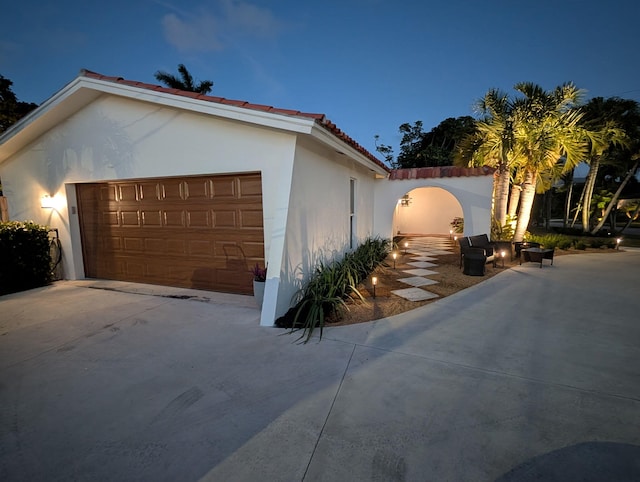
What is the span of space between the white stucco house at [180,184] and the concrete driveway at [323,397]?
1.32m

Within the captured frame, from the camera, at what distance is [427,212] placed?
1686 cm

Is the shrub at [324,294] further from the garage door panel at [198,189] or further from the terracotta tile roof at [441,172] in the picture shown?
the terracotta tile roof at [441,172]

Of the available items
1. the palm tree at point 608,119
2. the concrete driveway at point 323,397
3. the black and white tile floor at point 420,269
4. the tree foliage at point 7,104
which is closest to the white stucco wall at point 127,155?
the concrete driveway at point 323,397

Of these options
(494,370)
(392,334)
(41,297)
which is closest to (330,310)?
(392,334)

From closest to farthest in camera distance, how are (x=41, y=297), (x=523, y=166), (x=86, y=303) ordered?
(x=86, y=303) → (x=41, y=297) → (x=523, y=166)

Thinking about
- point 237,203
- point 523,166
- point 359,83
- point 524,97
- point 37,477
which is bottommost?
point 37,477

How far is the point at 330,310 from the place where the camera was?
4.39 metres

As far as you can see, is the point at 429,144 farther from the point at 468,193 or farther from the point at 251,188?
the point at 251,188

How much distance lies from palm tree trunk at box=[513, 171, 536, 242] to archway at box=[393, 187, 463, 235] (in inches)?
267

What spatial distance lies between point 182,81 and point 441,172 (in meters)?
16.8

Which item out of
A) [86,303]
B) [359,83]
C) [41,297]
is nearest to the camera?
[86,303]

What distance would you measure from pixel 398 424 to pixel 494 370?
4.62 feet

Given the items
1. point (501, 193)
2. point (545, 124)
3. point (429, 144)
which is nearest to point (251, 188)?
point (501, 193)

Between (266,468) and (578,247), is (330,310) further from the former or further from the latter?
(578,247)
